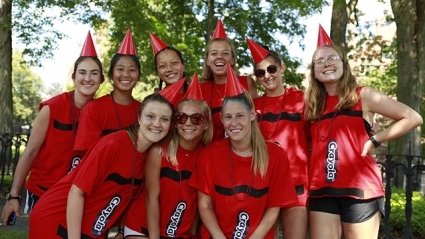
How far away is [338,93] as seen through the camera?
161 inches

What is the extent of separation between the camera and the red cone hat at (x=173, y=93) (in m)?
3.98

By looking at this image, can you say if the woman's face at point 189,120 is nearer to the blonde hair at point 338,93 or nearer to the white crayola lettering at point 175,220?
the white crayola lettering at point 175,220

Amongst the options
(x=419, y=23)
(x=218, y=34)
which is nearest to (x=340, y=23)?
(x=419, y=23)

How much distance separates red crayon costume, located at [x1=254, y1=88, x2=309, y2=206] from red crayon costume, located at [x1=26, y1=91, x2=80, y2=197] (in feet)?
5.21

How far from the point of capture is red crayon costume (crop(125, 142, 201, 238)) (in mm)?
3863

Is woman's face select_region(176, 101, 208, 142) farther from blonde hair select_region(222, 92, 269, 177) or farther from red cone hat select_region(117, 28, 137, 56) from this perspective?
red cone hat select_region(117, 28, 137, 56)

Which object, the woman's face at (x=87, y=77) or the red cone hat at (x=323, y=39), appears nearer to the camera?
the woman's face at (x=87, y=77)

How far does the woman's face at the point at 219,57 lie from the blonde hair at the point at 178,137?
22.3 inches

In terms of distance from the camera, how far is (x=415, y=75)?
41.1ft

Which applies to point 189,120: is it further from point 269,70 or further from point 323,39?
point 323,39

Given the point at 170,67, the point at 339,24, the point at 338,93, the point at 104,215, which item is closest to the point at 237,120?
the point at 338,93

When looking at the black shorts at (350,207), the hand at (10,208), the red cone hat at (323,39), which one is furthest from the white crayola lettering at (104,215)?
the red cone hat at (323,39)

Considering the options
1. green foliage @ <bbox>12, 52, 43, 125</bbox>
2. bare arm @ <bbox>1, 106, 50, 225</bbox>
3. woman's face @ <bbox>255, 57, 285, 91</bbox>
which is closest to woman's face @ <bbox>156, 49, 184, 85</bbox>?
woman's face @ <bbox>255, 57, 285, 91</bbox>

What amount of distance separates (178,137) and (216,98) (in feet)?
2.21
